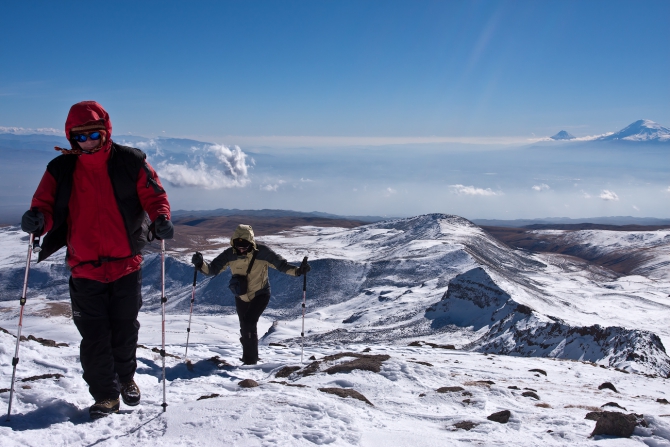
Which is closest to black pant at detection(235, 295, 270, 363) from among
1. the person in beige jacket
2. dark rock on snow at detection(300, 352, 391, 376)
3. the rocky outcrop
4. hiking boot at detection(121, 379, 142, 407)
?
the person in beige jacket

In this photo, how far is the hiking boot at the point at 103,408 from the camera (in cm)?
592

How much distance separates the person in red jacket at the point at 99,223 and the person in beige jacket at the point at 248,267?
18.0 feet

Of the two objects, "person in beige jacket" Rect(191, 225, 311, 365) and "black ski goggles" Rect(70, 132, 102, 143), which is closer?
"black ski goggles" Rect(70, 132, 102, 143)

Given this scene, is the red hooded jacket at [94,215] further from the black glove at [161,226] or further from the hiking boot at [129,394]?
the hiking boot at [129,394]

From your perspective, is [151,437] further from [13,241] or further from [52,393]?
[13,241]

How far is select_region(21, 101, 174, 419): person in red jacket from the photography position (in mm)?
5824

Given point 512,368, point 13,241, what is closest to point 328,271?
point 512,368

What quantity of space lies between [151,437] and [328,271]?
3361 inches

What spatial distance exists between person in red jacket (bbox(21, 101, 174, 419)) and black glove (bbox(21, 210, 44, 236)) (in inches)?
4.6

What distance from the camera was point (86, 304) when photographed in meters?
6.02

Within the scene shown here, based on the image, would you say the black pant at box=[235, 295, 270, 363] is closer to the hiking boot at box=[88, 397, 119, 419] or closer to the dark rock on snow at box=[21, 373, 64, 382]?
the dark rock on snow at box=[21, 373, 64, 382]

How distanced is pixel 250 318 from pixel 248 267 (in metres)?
1.48

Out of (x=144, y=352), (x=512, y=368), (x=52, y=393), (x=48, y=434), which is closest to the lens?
(x=48, y=434)

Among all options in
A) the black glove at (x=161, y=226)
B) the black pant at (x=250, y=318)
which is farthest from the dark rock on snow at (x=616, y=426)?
the black pant at (x=250, y=318)
